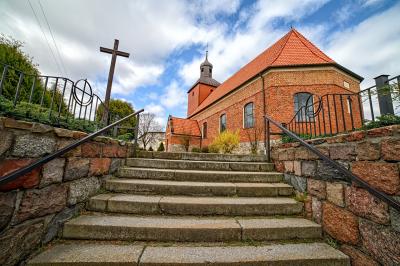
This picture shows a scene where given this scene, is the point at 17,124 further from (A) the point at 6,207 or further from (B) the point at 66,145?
(A) the point at 6,207

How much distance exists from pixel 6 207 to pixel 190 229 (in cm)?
159

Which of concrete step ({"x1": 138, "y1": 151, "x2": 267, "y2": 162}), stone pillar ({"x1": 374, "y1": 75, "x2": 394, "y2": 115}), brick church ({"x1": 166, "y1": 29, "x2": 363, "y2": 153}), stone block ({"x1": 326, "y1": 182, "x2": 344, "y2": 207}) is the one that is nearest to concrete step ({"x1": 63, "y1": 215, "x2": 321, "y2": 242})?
stone block ({"x1": 326, "y1": 182, "x2": 344, "y2": 207})

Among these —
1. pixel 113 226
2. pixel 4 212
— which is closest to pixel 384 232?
pixel 113 226

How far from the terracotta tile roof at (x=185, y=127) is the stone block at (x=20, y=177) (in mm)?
16490

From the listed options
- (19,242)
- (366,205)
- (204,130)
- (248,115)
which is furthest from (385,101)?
(204,130)

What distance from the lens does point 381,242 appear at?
1.55 metres

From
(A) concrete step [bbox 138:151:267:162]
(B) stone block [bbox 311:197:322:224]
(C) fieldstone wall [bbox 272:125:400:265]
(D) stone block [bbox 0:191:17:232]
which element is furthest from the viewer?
(A) concrete step [bbox 138:151:267:162]

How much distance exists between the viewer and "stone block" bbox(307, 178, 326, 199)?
2.28 metres

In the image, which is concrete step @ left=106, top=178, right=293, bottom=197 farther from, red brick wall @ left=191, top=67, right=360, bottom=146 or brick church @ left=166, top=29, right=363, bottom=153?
red brick wall @ left=191, top=67, right=360, bottom=146

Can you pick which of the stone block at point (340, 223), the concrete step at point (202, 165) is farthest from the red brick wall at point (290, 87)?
the stone block at point (340, 223)

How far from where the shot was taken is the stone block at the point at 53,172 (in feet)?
5.79

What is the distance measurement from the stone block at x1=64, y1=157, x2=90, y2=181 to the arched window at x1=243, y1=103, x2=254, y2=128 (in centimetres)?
1035

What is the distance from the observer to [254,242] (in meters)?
1.98

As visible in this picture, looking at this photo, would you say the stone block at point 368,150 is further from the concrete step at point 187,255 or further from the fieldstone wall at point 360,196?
the concrete step at point 187,255
